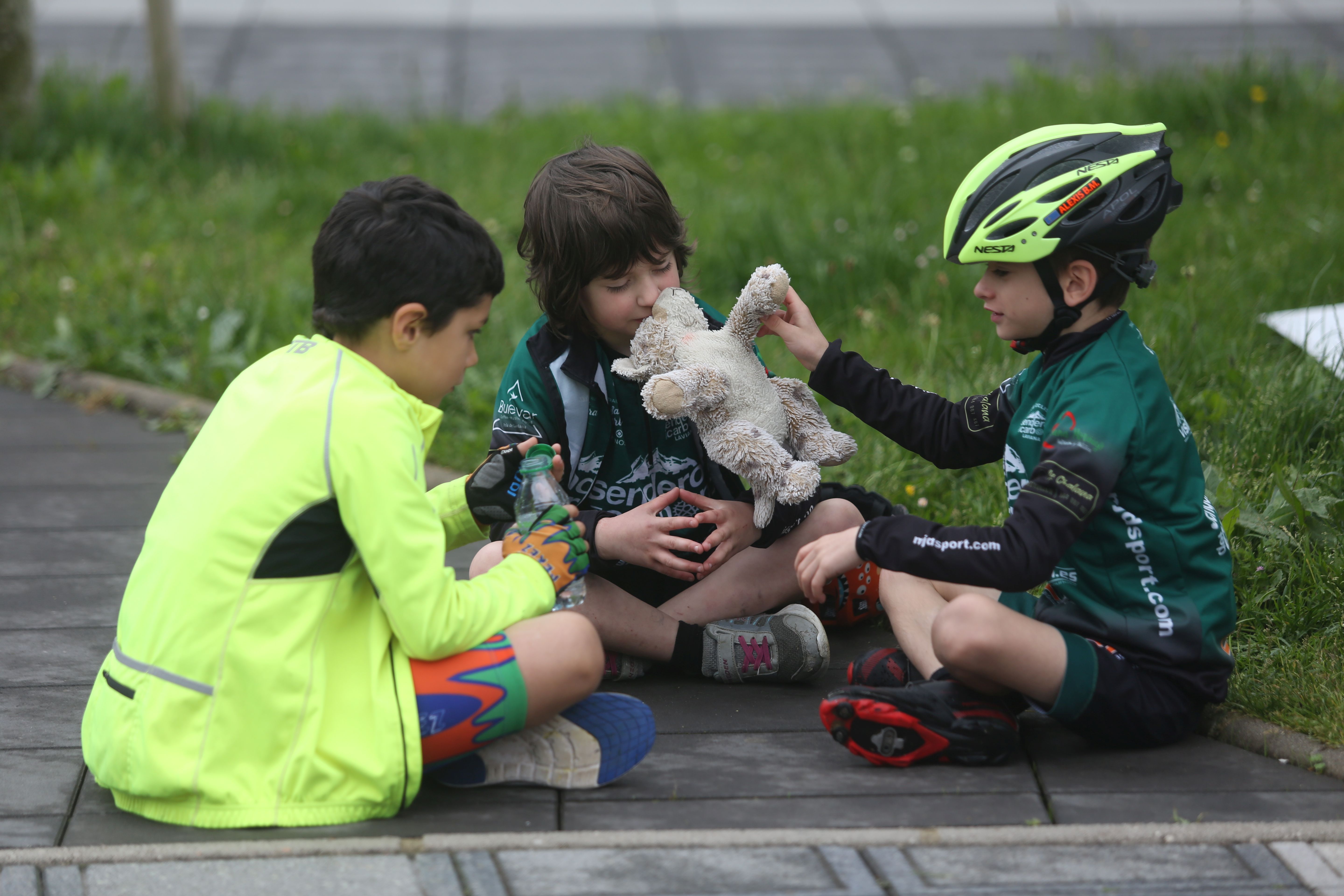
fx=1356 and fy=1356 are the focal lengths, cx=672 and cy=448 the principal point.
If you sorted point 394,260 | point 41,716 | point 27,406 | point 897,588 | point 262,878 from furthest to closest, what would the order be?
point 27,406, point 897,588, point 41,716, point 394,260, point 262,878

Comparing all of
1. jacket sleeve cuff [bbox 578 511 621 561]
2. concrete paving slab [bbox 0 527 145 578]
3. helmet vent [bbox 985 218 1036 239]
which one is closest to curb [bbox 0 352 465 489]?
concrete paving slab [bbox 0 527 145 578]

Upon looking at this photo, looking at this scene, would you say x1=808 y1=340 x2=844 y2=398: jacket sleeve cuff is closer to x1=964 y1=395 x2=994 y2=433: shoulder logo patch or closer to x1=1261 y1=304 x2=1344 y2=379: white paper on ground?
x1=964 y1=395 x2=994 y2=433: shoulder logo patch

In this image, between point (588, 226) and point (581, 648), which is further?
point (588, 226)

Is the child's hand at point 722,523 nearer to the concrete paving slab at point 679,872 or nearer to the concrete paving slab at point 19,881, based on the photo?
the concrete paving slab at point 679,872

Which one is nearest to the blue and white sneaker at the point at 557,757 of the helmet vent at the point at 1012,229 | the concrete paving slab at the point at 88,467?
the helmet vent at the point at 1012,229

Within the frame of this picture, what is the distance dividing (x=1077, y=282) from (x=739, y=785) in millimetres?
1242

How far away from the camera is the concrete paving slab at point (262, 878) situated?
2271 millimetres

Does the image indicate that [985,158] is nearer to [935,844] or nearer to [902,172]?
[935,844]

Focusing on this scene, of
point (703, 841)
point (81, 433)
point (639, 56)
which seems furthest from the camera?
point (639, 56)

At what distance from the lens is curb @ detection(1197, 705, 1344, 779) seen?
2736mm

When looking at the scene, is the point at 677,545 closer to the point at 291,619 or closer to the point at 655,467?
the point at 655,467

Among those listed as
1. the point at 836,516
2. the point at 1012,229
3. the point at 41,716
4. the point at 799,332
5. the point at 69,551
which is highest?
the point at 1012,229

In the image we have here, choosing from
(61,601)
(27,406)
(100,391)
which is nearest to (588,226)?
(61,601)

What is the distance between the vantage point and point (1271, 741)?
112 inches
